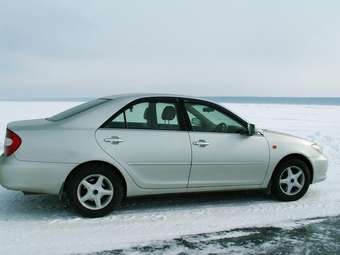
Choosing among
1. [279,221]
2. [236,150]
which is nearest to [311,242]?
[279,221]

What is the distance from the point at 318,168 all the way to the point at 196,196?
1.86 m

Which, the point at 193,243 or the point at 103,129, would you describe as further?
the point at 103,129

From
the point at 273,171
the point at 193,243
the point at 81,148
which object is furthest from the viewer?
the point at 273,171

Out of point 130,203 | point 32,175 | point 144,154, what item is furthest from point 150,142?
point 32,175

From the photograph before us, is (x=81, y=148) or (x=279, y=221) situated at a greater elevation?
(x=81, y=148)

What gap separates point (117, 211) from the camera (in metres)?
5.64

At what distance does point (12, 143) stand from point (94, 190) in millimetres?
1106

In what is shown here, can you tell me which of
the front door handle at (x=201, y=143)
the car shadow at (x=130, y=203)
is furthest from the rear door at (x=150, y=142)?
the car shadow at (x=130, y=203)

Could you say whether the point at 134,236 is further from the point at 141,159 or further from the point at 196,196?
the point at 196,196

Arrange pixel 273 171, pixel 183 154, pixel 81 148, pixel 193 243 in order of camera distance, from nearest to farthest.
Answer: pixel 193 243, pixel 81 148, pixel 183 154, pixel 273 171

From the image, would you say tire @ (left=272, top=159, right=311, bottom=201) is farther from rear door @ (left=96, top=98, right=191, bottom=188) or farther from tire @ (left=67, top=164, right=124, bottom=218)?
tire @ (left=67, top=164, right=124, bottom=218)

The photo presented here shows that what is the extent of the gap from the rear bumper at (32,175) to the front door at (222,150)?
1.65 metres

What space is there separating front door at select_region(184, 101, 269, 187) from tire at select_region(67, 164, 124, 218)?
3.37 feet

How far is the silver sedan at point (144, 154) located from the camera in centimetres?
506
